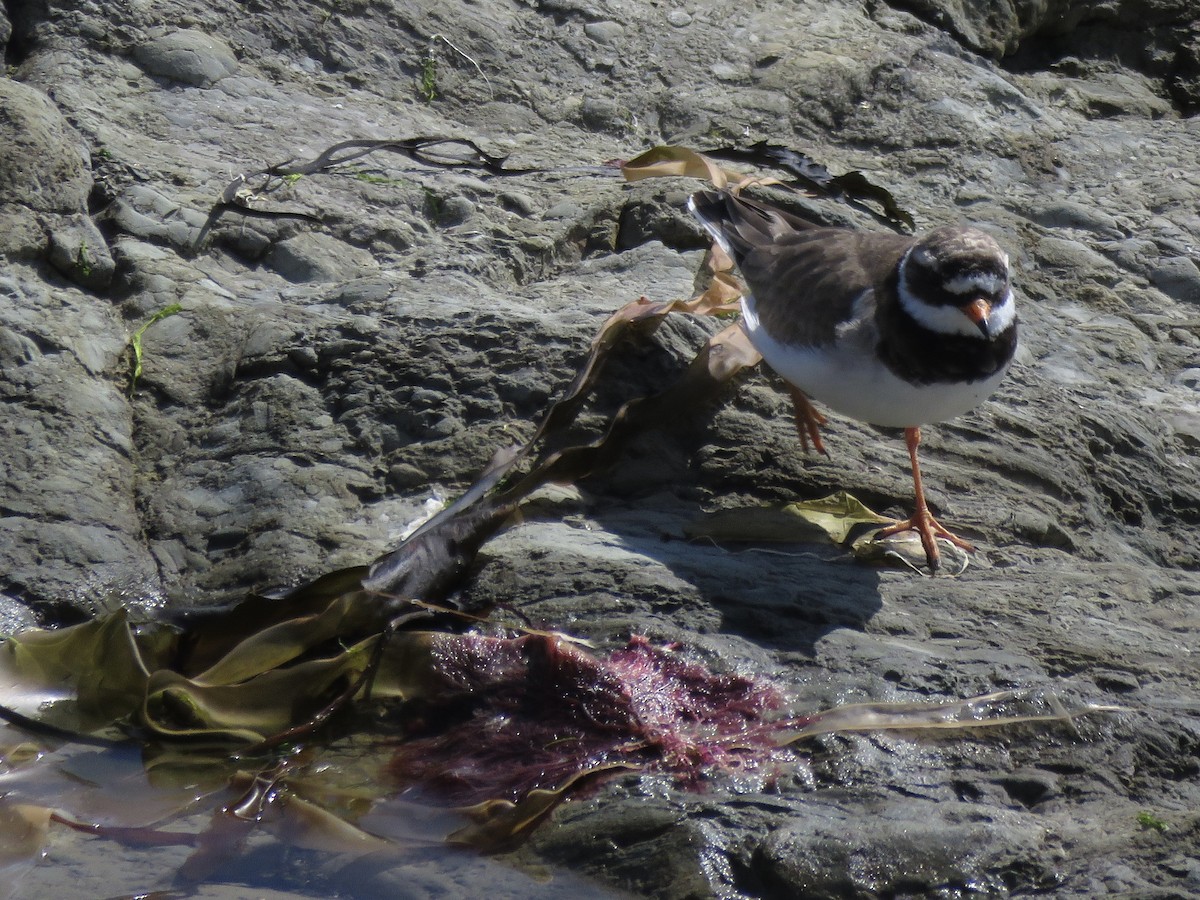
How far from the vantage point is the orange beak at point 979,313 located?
411 cm

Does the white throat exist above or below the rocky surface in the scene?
above

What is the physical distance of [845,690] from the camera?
11.3ft

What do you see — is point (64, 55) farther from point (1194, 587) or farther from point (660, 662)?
point (1194, 587)

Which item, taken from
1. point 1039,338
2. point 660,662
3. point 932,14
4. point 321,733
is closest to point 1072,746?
point 660,662

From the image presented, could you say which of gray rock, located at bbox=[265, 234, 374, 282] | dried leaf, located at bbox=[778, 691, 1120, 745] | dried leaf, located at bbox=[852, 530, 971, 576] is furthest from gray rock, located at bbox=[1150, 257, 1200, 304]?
gray rock, located at bbox=[265, 234, 374, 282]

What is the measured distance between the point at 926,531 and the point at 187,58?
3.91 m

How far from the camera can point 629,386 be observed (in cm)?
459

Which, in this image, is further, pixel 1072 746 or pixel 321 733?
pixel 321 733

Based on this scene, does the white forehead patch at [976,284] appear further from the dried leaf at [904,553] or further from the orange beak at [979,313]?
the dried leaf at [904,553]

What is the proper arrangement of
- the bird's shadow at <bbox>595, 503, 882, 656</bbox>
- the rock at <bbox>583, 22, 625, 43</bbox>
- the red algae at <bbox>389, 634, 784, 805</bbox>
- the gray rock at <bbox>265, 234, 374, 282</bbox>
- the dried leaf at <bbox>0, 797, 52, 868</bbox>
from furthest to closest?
the rock at <bbox>583, 22, 625, 43</bbox> < the gray rock at <bbox>265, 234, 374, 282</bbox> < the bird's shadow at <bbox>595, 503, 882, 656</bbox> < the red algae at <bbox>389, 634, 784, 805</bbox> < the dried leaf at <bbox>0, 797, 52, 868</bbox>

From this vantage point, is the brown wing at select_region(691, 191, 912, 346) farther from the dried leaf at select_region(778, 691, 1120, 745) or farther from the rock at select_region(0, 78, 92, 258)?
the rock at select_region(0, 78, 92, 258)

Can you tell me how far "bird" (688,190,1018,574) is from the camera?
4125mm

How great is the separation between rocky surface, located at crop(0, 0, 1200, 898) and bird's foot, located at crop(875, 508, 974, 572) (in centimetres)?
14

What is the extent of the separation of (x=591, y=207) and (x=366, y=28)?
1.64 metres
